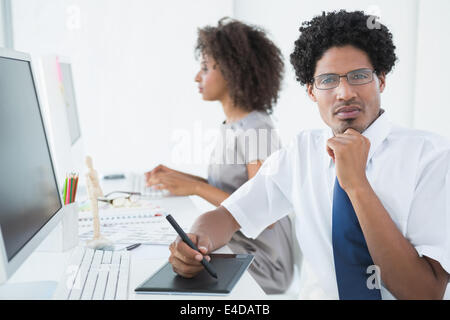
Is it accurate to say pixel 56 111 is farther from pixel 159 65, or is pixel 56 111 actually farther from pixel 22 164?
pixel 159 65

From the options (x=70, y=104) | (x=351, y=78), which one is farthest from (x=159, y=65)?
(x=351, y=78)

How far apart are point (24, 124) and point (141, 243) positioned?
0.41 m

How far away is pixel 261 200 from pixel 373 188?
0.34 metres

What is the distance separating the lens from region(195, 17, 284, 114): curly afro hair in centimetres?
185

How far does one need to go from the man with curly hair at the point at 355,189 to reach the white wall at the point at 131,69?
1757 millimetres

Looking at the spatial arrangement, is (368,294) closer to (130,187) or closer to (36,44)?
(130,187)

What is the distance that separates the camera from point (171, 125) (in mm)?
2936

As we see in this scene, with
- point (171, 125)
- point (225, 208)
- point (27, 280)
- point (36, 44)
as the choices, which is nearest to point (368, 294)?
point (225, 208)

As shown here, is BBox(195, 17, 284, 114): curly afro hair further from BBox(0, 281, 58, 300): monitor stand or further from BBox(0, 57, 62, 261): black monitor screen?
BBox(0, 281, 58, 300): monitor stand

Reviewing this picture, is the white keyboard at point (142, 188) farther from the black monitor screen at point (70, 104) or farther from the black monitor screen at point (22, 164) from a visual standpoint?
the black monitor screen at point (22, 164)

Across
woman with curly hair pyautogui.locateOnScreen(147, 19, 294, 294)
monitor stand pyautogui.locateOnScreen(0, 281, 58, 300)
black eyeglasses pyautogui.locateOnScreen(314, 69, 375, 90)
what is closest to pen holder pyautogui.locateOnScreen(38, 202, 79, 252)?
monitor stand pyautogui.locateOnScreen(0, 281, 58, 300)

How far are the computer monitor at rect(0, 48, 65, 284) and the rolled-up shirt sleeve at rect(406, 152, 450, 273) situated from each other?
79cm

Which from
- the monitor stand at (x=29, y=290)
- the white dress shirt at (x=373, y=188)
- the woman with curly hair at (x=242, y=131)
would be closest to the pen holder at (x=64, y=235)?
the monitor stand at (x=29, y=290)

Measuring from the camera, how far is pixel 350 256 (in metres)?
0.94
